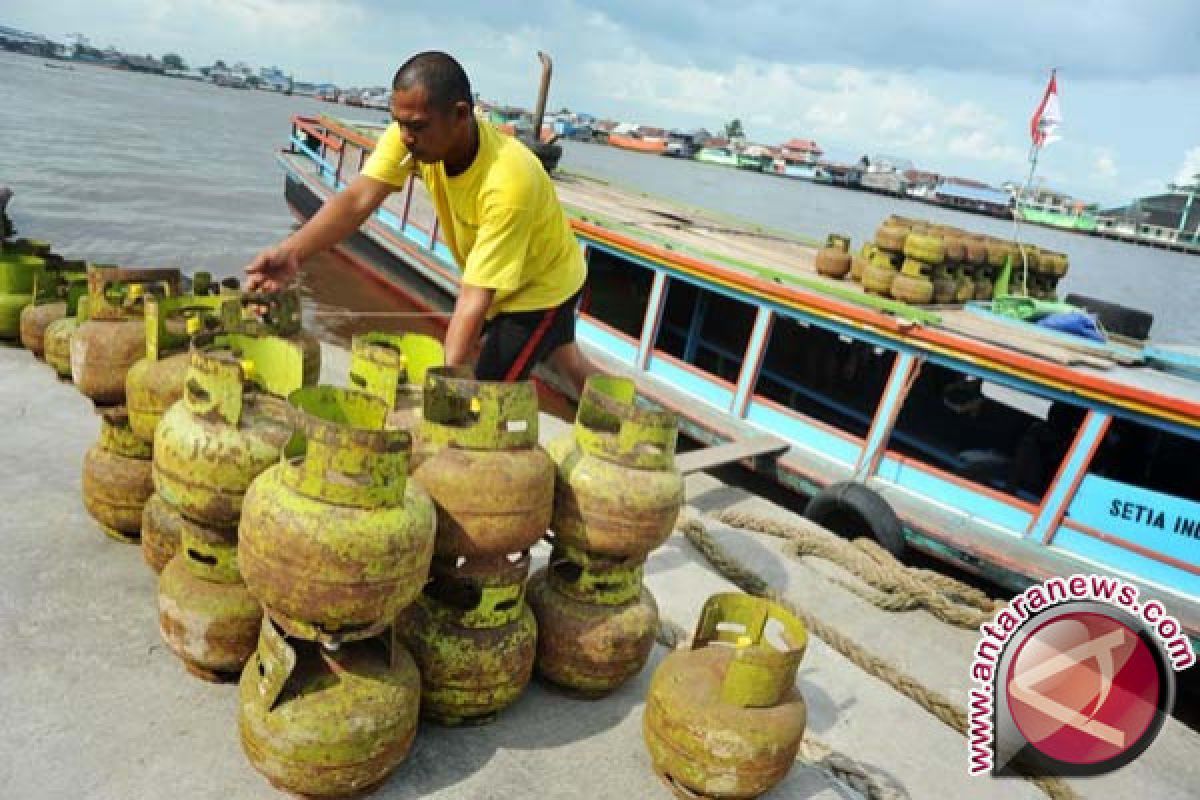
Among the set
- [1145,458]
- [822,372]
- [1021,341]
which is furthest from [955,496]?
[822,372]

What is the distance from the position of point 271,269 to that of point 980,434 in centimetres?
798

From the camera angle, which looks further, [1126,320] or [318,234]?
[1126,320]

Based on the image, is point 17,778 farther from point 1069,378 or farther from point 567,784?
point 1069,378

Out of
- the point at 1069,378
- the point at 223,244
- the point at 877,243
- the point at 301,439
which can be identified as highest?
the point at 877,243

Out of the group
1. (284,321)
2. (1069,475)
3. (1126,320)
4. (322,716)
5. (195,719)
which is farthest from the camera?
(1126,320)

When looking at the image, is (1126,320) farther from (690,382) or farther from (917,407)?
(690,382)

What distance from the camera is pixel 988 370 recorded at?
606 centimetres

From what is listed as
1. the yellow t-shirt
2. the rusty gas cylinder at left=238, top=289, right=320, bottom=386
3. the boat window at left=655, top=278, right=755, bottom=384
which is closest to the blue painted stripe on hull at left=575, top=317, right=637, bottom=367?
the boat window at left=655, top=278, right=755, bottom=384

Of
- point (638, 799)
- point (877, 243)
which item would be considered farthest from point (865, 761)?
point (877, 243)

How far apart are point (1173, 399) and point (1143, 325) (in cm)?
395

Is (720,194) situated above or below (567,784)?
above

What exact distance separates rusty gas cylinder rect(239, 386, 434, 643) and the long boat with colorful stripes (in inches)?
191

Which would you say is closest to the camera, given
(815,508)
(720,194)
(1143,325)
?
(815,508)

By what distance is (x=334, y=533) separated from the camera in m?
2.01
